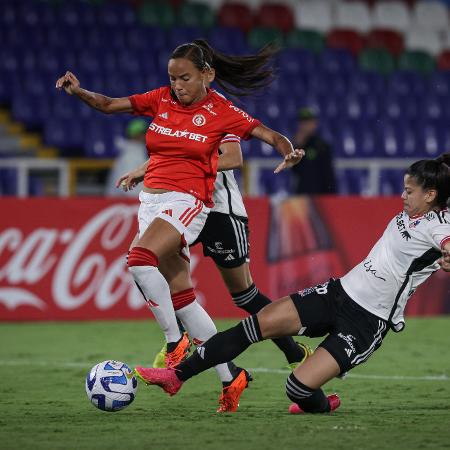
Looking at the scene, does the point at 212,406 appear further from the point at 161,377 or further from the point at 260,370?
the point at 260,370

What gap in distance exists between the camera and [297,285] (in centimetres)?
1205

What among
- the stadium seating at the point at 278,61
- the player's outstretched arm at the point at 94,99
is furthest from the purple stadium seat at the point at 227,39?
the player's outstretched arm at the point at 94,99

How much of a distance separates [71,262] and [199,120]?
17.2 ft

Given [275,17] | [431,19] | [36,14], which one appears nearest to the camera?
[36,14]

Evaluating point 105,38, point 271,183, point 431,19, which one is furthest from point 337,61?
point 271,183

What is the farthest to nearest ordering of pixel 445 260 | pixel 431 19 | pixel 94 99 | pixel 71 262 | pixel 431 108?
1. pixel 431 19
2. pixel 431 108
3. pixel 71 262
4. pixel 94 99
5. pixel 445 260

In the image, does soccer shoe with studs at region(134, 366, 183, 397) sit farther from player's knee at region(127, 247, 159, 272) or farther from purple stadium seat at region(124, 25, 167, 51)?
purple stadium seat at region(124, 25, 167, 51)

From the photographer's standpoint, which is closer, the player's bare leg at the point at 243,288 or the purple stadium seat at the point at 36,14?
the player's bare leg at the point at 243,288

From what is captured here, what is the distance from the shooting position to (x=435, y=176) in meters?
6.01

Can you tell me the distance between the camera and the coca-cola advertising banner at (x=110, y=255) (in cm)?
1162

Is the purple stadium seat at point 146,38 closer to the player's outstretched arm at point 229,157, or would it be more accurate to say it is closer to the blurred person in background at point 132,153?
the blurred person in background at point 132,153

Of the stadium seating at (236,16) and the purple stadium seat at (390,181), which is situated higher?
the stadium seating at (236,16)

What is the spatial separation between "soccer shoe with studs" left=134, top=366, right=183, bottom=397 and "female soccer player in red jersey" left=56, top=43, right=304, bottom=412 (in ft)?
1.03

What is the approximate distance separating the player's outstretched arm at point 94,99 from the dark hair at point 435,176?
71.6 inches
